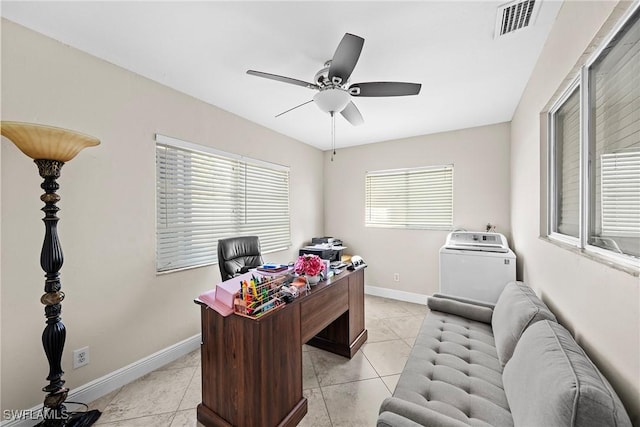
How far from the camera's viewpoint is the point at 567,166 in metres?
1.57

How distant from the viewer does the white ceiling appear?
144 cm

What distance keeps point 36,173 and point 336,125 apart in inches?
111

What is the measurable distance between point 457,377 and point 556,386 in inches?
25.5

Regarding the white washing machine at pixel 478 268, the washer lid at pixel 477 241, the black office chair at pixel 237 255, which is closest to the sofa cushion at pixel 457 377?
the white washing machine at pixel 478 268

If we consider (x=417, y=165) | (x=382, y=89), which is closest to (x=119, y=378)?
(x=382, y=89)

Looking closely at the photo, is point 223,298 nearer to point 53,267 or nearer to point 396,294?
point 53,267

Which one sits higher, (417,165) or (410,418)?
(417,165)

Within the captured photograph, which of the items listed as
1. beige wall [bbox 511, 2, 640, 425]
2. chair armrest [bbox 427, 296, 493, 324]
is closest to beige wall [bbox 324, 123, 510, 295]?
beige wall [bbox 511, 2, 640, 425]

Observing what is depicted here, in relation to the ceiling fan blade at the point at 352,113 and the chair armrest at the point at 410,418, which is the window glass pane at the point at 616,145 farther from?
the ceiling fan blade at the point at 352,113

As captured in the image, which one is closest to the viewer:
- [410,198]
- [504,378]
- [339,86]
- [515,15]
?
[504,378]

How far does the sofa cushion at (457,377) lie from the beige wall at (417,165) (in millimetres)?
1869

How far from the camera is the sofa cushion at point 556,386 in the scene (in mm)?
687

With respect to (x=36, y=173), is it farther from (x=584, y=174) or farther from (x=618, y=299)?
(x=584, y=174)

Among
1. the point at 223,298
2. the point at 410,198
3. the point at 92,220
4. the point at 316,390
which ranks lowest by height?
the point at 316,390
